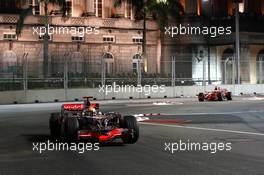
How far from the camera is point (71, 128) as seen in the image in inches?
578

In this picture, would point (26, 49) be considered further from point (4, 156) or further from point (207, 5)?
point (4, 156)

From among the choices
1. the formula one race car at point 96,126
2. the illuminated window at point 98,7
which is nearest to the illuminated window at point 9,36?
the illuminated window at point 98,7

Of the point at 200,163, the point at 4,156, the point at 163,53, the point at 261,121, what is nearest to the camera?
the point at 200,163

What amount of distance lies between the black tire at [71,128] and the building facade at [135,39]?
1116 inches

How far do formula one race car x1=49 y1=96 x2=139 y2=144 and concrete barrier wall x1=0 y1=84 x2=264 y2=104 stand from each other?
19.8 meters

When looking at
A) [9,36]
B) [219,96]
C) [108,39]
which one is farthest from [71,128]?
[108,39]

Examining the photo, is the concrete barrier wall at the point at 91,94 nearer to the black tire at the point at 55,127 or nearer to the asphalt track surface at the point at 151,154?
the asphalt track surface at the point at 151,154

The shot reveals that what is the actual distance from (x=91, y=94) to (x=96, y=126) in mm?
23972

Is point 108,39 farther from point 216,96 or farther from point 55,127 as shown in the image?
point 55,127

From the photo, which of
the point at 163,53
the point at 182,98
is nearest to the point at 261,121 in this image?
the point at 182,98

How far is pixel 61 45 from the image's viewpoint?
180 ft

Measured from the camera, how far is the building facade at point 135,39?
49.0m

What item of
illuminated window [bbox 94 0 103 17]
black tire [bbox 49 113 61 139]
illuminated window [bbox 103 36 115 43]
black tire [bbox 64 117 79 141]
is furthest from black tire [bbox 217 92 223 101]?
black tire [bbox 64 117 79 141]

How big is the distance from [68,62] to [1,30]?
1523cm
